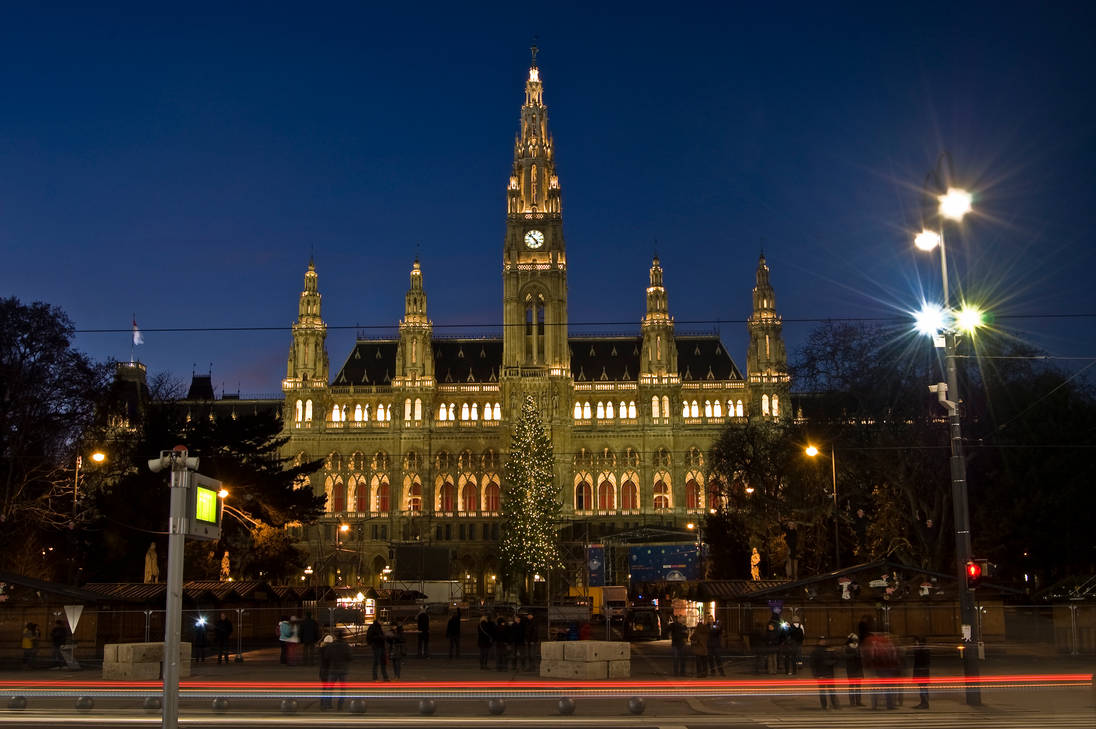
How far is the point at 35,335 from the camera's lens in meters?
44.1

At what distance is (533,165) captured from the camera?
104 meters

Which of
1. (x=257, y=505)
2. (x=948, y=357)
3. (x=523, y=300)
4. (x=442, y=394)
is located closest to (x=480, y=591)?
(x=442, y=394)

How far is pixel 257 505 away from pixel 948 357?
39.7 m

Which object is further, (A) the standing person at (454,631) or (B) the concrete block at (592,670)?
(A) the standing person at (454,631)

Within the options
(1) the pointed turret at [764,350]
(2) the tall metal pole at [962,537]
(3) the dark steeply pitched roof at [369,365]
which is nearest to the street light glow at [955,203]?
A: (2) the tall metal pole at [962,537]

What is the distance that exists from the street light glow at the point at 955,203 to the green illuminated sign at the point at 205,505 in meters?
13.3

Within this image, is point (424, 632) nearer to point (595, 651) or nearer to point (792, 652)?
point (595, 651)

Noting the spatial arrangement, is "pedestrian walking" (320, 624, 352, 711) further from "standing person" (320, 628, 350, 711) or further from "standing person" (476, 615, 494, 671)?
"standing person" (476, 615, 494, 671)

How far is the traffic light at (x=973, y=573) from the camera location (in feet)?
61.5

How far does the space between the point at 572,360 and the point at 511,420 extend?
11956mm

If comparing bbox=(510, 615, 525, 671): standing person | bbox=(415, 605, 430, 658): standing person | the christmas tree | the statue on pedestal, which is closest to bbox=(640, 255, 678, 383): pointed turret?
the christmas tree

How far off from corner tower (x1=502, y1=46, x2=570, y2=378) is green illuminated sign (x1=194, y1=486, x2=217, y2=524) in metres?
83.1

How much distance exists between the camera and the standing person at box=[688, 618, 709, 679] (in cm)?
2523

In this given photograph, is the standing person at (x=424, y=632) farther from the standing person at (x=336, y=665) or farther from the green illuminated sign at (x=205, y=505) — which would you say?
the green illuminated sign at (x=205, y=505)
